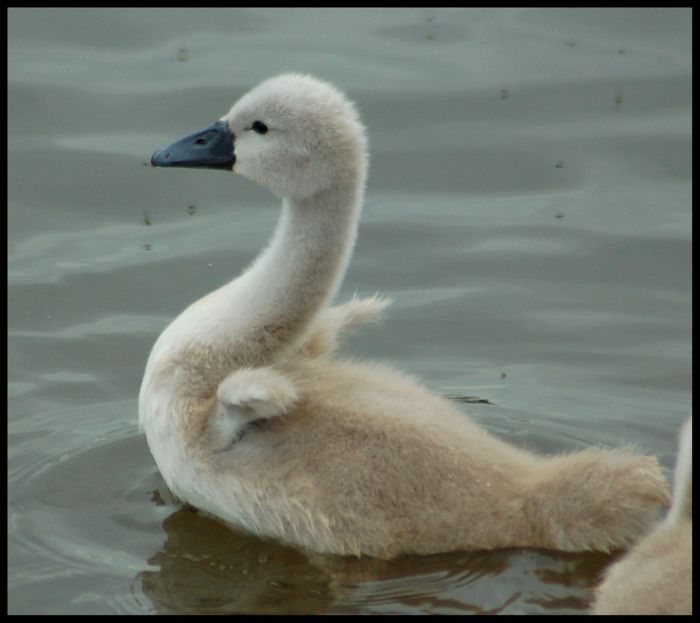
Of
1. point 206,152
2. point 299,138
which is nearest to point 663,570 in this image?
point 299,138

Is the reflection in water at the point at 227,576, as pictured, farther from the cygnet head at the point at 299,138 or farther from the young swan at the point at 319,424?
the cygnet head at the point at 299,138

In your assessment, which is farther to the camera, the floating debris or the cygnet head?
the floating debris

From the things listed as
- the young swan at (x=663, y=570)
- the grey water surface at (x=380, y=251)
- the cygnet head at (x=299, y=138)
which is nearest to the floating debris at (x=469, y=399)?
the grey water surface at (x=380, y=251)

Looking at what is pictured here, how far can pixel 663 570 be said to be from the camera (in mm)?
4988

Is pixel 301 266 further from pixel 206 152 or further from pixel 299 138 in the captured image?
pixel 206 152

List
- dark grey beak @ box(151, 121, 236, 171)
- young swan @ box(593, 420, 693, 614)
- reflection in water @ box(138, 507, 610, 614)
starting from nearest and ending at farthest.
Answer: young swan @ box(593, 420, 693, 614)
reflection in water @ box(138, 507, 610, 614)
dark grey beak @ box(151, 121, 236, 171)

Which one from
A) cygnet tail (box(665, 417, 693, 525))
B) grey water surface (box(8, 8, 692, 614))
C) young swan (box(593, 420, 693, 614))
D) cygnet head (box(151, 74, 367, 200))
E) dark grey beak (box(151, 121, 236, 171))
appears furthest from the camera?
dark grey beak (box(151, 121, 236, 171))

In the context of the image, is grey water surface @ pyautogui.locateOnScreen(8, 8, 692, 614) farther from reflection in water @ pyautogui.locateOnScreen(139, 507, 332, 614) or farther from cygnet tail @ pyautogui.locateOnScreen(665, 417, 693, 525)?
cygnet tail @ pyautogui.locateOnScreen(665, 417, 693, 525)

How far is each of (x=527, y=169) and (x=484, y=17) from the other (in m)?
2.02

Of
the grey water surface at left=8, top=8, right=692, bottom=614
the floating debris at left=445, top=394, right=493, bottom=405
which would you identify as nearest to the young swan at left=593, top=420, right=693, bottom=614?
the grey water surface at left=8, top=8, right=692, bottom=614

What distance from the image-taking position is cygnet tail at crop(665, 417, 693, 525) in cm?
503

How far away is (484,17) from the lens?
38.0 feet

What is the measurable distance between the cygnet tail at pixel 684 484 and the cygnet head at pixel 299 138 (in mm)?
1938

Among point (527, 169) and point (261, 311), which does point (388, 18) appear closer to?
point (527, 169)
